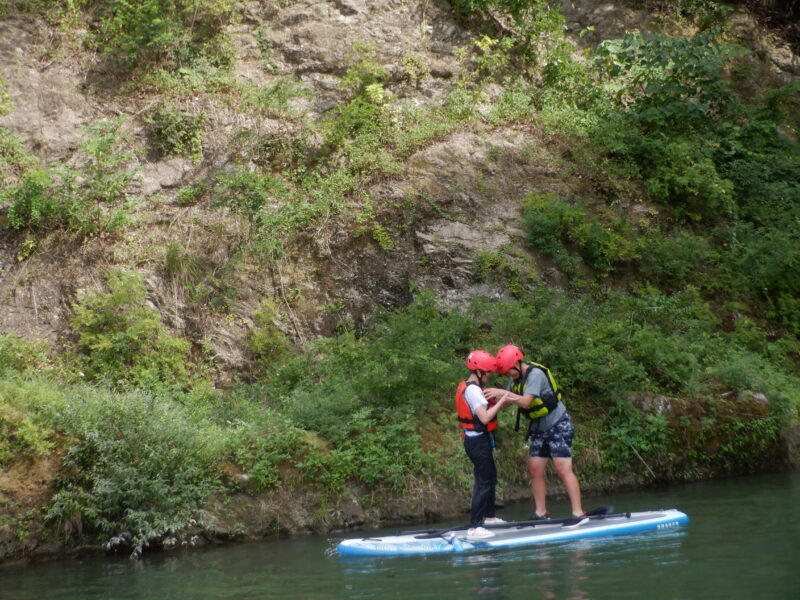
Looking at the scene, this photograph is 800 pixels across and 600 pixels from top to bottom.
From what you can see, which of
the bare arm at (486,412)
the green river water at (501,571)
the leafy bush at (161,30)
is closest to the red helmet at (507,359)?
the bare arm at (486,412)

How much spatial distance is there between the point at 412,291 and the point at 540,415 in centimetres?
532

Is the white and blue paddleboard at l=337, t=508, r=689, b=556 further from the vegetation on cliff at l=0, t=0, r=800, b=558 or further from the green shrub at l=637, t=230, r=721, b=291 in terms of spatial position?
the green shrub at l=637, t=230, r=721, b=291

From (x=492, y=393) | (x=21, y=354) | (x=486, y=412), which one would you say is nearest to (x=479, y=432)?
(x=486, y=412)

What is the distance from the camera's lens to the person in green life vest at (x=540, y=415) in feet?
25.6

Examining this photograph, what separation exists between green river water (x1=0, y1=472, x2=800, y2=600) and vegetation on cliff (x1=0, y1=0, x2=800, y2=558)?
107 centimetres

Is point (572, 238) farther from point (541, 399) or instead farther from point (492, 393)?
point (492, 393)

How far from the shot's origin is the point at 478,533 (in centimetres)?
747

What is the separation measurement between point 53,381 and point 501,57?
11.8 m

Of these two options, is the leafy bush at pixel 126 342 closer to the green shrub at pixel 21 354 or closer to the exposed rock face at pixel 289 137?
the green shrub at pixel 21 354

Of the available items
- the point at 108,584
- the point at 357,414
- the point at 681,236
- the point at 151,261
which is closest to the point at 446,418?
the point at 357,414

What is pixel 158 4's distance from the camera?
16.2m

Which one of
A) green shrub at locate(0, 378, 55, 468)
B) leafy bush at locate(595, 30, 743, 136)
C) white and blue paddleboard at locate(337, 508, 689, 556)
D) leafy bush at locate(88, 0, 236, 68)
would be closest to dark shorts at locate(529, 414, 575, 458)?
white and blue paddleboard at locate(337, 508, 689, 556)

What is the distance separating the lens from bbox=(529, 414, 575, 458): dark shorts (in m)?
7.95

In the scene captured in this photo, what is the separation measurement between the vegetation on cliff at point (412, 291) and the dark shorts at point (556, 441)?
1.83 m
